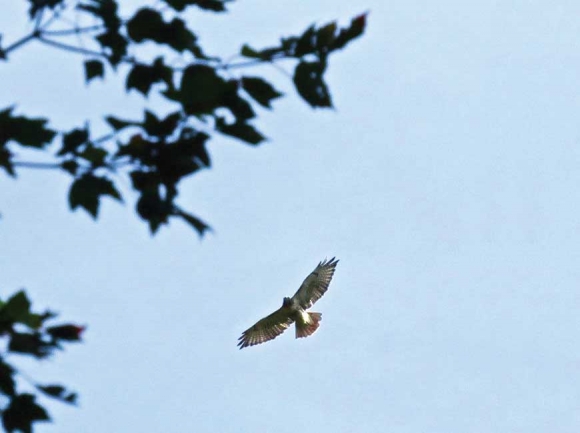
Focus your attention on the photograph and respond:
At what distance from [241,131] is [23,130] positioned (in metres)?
0.76

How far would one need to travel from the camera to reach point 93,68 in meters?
4.54

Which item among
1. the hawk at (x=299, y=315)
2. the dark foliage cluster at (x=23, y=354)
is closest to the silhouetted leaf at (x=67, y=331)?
the dark foliage cluster at (x=23, y=354)

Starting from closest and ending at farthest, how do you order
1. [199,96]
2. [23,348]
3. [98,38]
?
[23,348]
[199,96]
[98,38]

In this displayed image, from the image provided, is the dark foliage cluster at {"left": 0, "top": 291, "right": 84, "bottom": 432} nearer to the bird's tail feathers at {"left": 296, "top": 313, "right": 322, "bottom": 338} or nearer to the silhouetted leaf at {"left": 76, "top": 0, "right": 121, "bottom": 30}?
the silhouetted leaf at {"left": 76, "top": 0, "right": 121, "bottom": 30}

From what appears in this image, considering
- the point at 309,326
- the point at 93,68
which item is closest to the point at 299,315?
the point at 309,326

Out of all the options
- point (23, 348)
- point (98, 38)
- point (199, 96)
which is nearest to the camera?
point (23, 348)

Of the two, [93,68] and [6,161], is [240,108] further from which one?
[6,161]

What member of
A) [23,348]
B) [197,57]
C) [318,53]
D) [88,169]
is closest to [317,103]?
[318,53]

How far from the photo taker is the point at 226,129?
4.23 m

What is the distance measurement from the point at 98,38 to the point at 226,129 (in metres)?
0.65

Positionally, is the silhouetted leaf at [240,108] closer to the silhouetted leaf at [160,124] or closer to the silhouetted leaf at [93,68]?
the silhouetted leaf at [160,124]

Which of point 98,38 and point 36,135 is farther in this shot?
point 98,38

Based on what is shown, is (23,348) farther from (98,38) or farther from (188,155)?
(98,38)

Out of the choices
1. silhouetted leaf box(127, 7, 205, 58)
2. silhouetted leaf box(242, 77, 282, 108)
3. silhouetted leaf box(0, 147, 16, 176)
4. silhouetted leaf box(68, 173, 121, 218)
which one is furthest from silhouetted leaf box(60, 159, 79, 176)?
silhouetted leaf box(242, 77, 282, 108)
